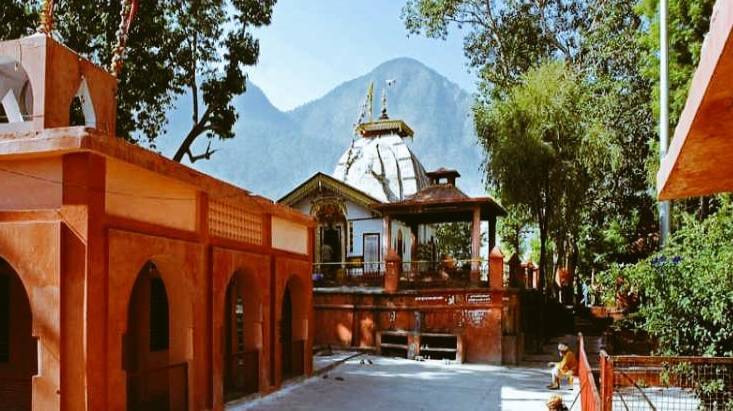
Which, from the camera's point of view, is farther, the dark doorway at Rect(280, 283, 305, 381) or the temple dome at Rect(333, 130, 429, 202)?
the temple dome at Rect(333, 130, 429, 202)

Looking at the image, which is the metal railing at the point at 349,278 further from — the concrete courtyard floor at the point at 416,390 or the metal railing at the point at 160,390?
the metal railing at the point at 160,390

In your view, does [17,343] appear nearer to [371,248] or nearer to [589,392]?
[589,392]

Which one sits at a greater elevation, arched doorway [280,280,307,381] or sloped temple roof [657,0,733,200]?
sloped temple roof [657,0,733,200]

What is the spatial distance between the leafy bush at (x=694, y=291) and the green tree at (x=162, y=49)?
1344 cm

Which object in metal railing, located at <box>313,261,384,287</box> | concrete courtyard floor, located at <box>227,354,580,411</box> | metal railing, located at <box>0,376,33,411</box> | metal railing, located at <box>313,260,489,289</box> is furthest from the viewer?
metal railing, located at <box>313,261,384,287</box>

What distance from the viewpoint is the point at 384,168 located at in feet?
104

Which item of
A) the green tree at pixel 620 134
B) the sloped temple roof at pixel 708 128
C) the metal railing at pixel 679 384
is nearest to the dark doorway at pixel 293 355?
the metal railing at pixel 679 384

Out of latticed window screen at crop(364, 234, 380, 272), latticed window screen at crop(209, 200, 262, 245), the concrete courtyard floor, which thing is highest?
latticed window screen at crop(209, 200, 262, 245)

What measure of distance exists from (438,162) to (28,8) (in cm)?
16657

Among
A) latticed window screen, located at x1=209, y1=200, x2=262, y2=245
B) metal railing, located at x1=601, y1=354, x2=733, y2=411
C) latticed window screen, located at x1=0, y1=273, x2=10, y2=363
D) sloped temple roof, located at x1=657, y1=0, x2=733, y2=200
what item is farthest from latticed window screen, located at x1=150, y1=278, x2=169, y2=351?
sloped temple roof, located at x1=657, y1=0, x2=733, y2=200

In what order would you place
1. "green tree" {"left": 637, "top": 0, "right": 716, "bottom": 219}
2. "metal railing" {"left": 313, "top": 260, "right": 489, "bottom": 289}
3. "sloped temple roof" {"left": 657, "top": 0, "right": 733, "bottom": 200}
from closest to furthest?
"sloped temple roof" {"left": 657, "top": 0, "right": 733, "bottom": 200}
"green tree" {"left": 637, "top": 0, "right": 716, "bottom": 219}
"metal railing" {"left": 313, "top": 260, "right": 489, "bottom": 289}

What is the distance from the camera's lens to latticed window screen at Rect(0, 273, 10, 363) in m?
9.93

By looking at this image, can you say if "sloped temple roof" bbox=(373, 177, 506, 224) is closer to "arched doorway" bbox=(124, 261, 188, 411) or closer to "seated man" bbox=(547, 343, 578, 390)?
"seated man" bbox=(547, 343, 578, 390)

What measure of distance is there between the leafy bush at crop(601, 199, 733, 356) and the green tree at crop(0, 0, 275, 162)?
13.4 meters
